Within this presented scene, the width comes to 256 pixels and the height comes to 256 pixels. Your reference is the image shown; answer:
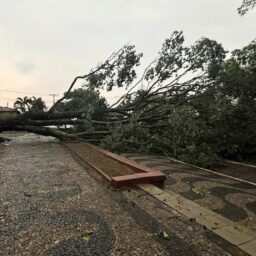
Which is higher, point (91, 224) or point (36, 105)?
point (36, 105)

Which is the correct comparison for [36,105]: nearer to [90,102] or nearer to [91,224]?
[90,102]

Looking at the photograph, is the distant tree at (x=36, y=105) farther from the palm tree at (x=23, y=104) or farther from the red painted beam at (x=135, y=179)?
the red painted beam at (x=135, y=179)

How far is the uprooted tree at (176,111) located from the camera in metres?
11.3

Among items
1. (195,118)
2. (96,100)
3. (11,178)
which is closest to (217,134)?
(195,118)

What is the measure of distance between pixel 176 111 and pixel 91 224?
8507mm

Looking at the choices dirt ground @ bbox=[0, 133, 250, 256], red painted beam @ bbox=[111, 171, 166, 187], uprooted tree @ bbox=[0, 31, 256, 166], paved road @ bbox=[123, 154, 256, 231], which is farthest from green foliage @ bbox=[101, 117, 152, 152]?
dirt ground @ bbox=[0, 133, 250, 256]

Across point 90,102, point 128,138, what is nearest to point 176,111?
point 128,138

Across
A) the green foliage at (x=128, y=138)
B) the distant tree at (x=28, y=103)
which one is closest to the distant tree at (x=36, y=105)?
the distant tree at (x=28, y=103)

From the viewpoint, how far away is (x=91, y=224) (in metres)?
4.37

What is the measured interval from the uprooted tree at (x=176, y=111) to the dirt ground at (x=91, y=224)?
5.38 metres

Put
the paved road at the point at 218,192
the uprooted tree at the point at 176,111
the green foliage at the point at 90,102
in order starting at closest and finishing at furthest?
1. the paved road at the point at 218,192
2. the uprooted tree at the point at 176,111
3. the green foliage at the point at 90,102

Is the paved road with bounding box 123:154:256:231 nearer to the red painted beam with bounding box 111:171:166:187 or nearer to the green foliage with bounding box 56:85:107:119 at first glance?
the red painted beam with bounding box 111:171:166:187

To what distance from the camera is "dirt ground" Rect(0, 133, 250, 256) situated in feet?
12.0

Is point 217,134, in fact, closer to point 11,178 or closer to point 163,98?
point 163,98
